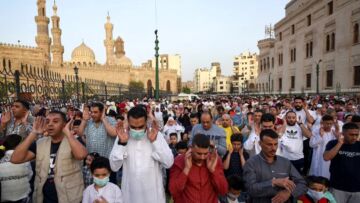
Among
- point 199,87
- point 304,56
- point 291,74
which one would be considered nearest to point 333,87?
point 304,56

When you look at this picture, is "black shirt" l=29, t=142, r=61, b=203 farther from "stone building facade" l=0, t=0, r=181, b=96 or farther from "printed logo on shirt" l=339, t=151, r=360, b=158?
"stone building facade" l=0, t=0, r=181, b=96

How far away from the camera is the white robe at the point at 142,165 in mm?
2902

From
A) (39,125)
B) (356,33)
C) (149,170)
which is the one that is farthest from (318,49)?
(39,125)

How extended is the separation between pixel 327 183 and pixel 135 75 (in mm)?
69283

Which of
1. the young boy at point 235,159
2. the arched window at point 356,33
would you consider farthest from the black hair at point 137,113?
the arched window at point 356,33

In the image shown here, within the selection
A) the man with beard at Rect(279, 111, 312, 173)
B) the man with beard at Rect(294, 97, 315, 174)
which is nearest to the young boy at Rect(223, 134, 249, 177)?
the man with beard at Rect(279, 111, 312, 173)

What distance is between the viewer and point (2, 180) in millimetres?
3248

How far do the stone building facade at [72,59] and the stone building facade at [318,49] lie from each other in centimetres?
2726

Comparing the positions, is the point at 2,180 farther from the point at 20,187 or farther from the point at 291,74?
the point at 291,74

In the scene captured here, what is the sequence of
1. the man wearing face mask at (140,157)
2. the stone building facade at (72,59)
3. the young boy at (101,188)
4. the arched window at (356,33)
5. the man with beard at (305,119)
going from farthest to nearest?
1. the stone building facade at (72,59)
2. the arched window at (356,33)
3. the man with beard at (305,119)
4. the young boy at (101,188)
5. the man wearing face mask at (140,157)

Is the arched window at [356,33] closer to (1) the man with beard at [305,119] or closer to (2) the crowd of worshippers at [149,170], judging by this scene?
(1) the man with beard at [305,119]

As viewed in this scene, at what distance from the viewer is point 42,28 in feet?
163

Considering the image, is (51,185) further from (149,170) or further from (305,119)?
(305,119)

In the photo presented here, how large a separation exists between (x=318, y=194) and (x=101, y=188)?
270cm
